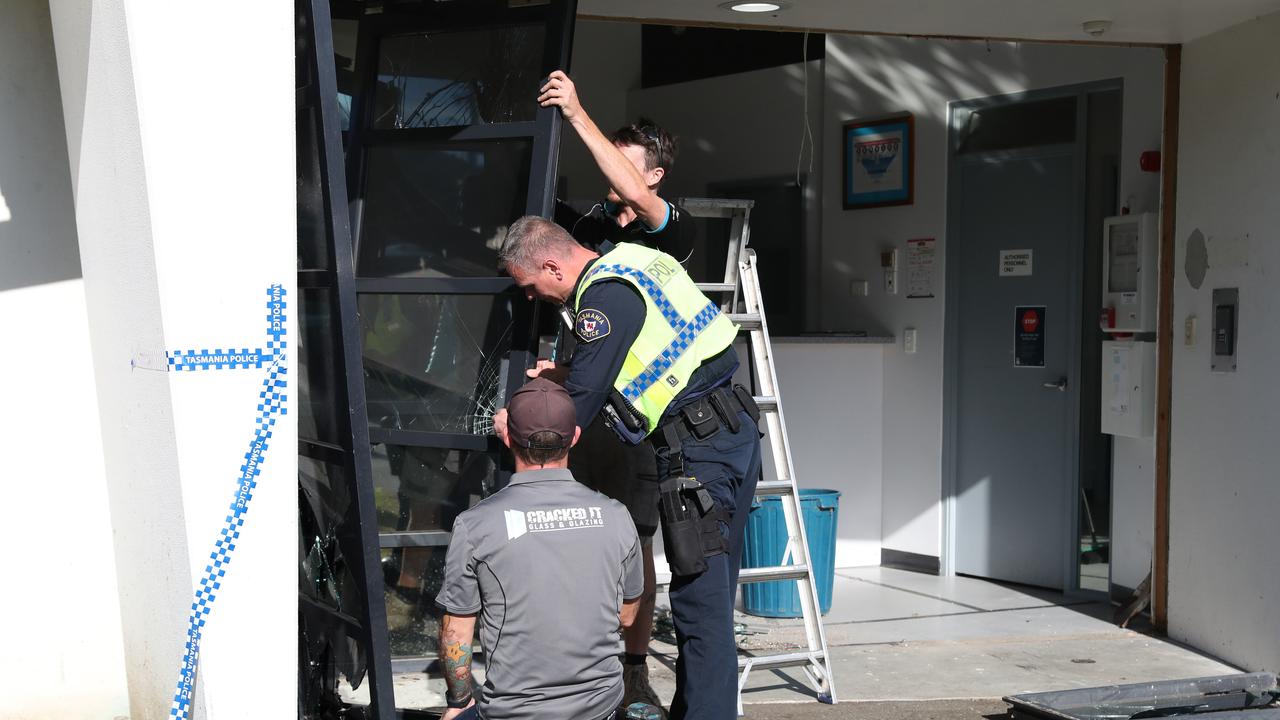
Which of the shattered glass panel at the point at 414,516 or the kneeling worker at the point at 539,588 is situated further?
the shattered glass panel at the point at 414,516

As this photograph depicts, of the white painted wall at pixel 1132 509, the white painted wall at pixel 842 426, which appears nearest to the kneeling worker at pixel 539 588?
the white painted wall at pixel 1132 509

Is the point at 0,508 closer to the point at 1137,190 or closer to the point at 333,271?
the point at 333,271

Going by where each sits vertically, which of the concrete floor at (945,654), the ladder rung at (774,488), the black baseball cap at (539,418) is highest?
the black baseball cap at (539,418)

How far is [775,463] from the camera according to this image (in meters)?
5.12

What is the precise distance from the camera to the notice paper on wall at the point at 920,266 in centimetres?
739

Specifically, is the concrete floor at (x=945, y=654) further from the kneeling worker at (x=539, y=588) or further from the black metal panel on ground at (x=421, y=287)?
the kneeling worker at (x=539, y=588)

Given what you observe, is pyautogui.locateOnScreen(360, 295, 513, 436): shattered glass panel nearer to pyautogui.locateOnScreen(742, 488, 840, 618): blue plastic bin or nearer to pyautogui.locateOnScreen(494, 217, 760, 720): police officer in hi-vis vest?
pyautogui.locateOnScreen(494, 217, 760, 720): police officer in hi-vis vest

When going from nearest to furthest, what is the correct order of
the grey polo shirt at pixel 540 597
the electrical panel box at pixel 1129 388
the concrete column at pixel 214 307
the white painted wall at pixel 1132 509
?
the grey polo shirt at pixel 540 597
the concrete column at pixel 214 307
the electrical panel box at pixel 1129 388
the white painted wall at pixel 1132 509

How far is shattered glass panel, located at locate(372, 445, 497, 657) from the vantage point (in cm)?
428

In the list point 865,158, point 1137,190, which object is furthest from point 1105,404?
point 865,158

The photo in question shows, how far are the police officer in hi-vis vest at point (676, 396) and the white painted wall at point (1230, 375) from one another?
8.47ft

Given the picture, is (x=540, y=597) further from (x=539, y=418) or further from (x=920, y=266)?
(x=920, y=266)

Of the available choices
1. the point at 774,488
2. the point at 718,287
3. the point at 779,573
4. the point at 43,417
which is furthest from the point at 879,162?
the point at 43,417

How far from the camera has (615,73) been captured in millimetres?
9836
